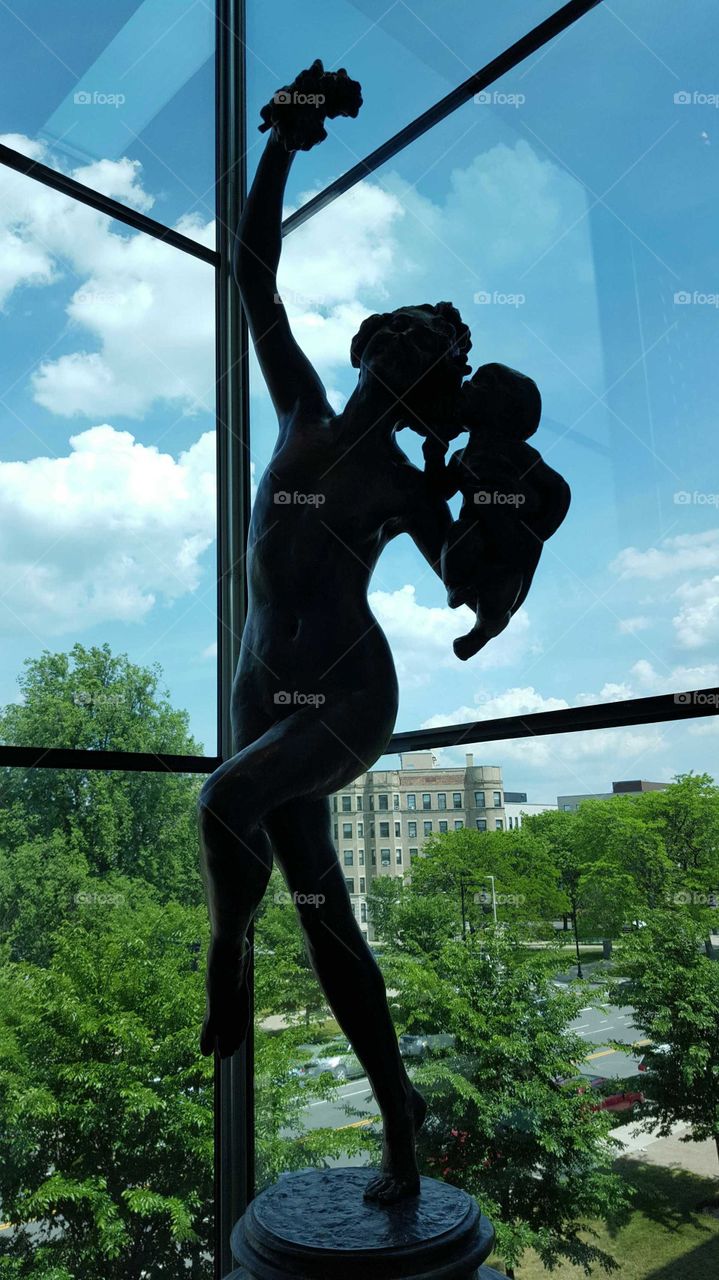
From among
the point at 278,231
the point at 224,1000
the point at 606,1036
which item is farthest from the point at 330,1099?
the point at 278,231

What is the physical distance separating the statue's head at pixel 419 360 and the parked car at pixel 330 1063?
389 centimetres

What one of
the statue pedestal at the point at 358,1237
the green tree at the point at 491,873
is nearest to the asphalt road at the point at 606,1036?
the green tree at the point at 491,873

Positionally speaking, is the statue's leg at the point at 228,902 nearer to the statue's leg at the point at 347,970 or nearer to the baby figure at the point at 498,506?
the statue's leg at the point at 347,970

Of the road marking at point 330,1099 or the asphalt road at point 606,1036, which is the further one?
the road marking at point 330,1099

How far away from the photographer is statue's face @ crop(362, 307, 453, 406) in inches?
84.9

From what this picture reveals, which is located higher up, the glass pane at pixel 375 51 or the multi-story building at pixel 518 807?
the glass pane at pixel 375 51

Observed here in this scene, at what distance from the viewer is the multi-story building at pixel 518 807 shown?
13.4 ft

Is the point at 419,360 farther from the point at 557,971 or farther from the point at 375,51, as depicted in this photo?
the point at 375,51

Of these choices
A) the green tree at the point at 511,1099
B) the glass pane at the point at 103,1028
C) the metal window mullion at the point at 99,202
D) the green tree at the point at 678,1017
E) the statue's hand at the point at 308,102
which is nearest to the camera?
the statue's hand at the point at 308,102

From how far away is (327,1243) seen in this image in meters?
1.71

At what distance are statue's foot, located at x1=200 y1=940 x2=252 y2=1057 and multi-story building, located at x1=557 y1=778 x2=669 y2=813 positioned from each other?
219 cm

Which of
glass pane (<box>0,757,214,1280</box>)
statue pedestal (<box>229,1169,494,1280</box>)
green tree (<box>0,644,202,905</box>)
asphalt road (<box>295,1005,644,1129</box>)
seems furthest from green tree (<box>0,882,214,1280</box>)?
statue pedestal (<box>229,1169,494,1280</box>)

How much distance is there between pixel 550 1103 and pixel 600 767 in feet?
5.48

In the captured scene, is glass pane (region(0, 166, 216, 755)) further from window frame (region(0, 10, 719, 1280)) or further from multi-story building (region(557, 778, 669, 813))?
multi-story building (region(557, 778, 669, 813))
